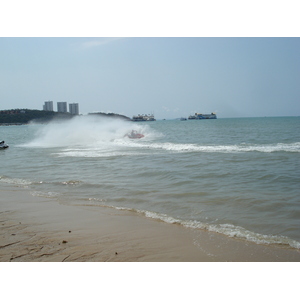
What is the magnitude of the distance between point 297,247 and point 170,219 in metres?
2.90

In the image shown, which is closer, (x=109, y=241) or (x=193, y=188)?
(x=109, y=241)

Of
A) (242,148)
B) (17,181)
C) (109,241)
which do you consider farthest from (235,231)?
(242,148)

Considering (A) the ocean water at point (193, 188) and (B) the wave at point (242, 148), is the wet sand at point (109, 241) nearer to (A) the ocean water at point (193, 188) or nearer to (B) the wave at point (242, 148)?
(A) the ocean water at point (193, 188)

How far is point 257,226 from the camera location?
23.8 feet

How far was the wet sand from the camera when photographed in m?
5.60

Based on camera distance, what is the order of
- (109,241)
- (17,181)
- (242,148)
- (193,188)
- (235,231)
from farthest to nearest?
(242,148)
(17,181)
(193,188)
(235,231)
(109,241)

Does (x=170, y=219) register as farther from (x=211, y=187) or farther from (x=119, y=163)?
(x=119, y=163)

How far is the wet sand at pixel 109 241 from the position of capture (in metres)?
5.60

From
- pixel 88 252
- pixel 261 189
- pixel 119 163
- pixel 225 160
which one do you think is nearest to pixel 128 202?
pixel 88 252

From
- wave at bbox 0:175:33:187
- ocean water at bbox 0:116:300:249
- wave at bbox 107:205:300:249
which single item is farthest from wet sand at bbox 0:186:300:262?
wave at bbox 0:175:33:187

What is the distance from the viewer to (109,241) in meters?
6.40

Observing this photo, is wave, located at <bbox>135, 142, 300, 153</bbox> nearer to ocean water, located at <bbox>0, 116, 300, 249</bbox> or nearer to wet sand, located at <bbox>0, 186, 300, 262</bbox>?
ocean water, located at <bbox>0, 116, 300, 249</bbox>

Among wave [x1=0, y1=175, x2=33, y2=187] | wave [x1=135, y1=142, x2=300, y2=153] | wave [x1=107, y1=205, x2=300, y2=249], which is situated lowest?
wave [x1=107, y1=205, x2=300, y2=249]

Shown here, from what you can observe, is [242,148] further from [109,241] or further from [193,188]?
[109,241]
